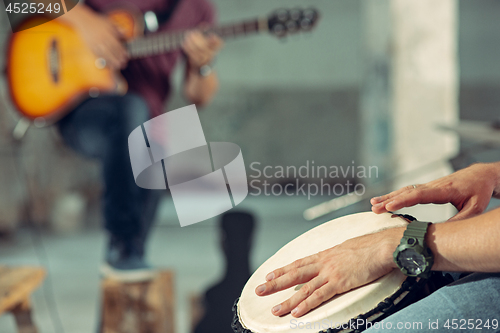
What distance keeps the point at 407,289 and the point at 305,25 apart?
3.80ft

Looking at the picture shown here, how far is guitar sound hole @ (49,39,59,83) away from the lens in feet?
5.34

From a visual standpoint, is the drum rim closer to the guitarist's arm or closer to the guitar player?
the guitar player

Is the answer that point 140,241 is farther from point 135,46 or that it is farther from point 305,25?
point 305,25

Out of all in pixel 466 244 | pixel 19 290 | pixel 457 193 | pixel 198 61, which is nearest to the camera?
pixel 466 244

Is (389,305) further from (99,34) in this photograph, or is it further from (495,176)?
(99,34)

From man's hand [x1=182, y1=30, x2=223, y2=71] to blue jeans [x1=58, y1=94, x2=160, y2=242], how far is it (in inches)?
10.9

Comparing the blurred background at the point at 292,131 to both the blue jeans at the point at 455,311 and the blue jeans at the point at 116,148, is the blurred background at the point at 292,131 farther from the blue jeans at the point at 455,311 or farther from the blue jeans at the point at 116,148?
the blue jeans at the point at 455,311

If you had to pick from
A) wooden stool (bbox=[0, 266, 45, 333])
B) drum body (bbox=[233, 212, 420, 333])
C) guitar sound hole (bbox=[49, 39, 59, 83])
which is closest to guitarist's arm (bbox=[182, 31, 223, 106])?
guitar sound hole (bbox=[49, 39, 59, 83])

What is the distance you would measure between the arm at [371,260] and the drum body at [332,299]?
0.04 feet

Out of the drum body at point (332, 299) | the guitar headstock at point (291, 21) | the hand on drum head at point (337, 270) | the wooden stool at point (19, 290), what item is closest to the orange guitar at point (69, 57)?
the guitar headstock at point (291, 21)

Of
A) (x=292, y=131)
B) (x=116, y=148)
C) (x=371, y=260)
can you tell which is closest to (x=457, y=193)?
(x=371, y=260)

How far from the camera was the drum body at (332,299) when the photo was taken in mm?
534

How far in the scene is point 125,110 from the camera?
1394 millimetres

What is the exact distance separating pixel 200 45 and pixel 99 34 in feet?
1.15
